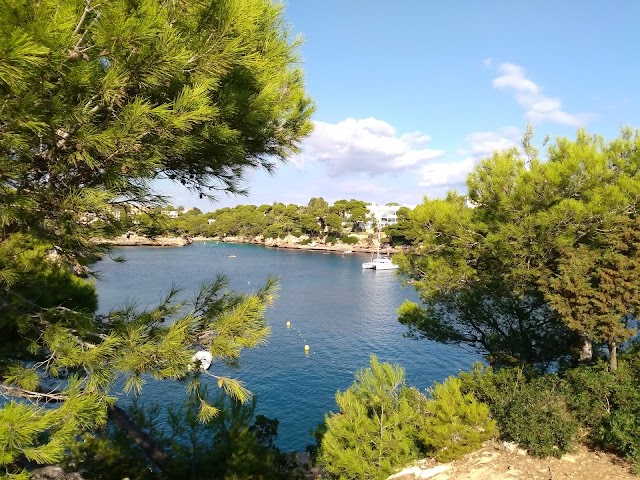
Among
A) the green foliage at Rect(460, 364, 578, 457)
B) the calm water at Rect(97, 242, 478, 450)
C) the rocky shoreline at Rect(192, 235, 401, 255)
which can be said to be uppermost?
the rocky shoreline at Rect(192, 235, 401, 255)

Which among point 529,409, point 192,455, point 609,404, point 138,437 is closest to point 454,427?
point 529,409

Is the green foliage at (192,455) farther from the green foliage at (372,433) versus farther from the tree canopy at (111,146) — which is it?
the tree canopy at (111,146)

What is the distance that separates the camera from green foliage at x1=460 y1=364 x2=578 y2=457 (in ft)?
18.7

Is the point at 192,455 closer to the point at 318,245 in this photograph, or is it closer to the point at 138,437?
the point at 138,437

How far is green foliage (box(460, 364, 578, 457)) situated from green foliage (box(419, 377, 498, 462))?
32 cm

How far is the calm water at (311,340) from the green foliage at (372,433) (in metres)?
2.16

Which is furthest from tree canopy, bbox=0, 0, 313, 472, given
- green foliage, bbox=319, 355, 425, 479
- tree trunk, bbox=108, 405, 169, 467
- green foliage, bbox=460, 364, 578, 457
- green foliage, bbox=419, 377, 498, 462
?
Answer: green foliage, bbox=460, 364, 578, 457

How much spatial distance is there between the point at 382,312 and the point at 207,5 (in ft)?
81.5

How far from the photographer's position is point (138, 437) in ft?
14.8

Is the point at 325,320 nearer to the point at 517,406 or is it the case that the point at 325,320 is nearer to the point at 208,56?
the point at 517,406

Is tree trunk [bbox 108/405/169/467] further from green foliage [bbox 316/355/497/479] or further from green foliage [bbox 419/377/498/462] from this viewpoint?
green foliage [bbox 419/377/498/462]

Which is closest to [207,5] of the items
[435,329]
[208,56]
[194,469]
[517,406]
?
[208,56]

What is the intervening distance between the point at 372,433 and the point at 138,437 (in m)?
3.16

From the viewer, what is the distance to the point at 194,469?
4.89 meters
